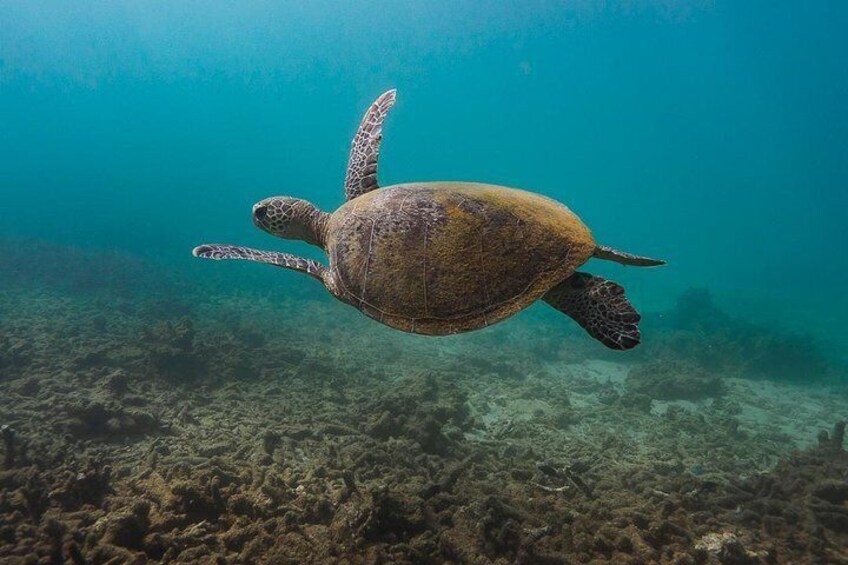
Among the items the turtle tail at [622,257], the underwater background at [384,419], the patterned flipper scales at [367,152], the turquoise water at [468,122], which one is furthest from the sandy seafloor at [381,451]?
the turquoise water at [468,122]

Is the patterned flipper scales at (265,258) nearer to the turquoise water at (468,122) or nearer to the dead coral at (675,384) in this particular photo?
the dead coral at (675,384)

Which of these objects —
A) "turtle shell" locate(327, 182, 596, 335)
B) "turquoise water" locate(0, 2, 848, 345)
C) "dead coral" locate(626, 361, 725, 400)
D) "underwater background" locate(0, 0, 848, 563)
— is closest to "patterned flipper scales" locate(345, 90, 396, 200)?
"turtle shell" locate(327, 182, 596, 335)

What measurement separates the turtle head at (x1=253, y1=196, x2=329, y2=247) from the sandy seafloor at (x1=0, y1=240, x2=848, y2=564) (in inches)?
113

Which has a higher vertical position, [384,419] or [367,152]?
[367,152]

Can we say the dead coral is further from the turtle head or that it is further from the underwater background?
the turtle head

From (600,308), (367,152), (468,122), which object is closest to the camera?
(600,308)

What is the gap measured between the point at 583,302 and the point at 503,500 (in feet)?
7.21

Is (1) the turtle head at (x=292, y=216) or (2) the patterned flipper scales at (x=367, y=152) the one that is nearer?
(1) the turtle head at (x=292, y=216)

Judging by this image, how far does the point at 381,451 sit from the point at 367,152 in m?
4.12

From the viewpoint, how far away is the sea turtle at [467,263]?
11.6 ft

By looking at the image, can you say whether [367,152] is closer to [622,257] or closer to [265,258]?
[265,258]

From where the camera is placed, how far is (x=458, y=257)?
355 cm

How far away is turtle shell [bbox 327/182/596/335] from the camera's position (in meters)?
3.52

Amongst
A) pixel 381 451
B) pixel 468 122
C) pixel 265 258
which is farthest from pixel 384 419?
pixel 468 122
